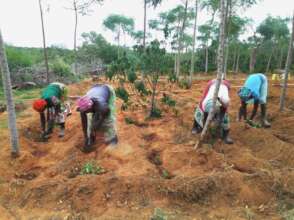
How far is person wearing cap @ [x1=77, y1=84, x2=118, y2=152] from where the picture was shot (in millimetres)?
4711

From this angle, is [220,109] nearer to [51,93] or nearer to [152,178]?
[152,178]

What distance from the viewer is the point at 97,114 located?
473 cm

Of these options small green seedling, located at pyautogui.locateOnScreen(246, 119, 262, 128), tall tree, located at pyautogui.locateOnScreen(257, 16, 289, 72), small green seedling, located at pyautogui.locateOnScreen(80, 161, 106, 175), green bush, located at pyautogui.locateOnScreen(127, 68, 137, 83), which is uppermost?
tall tree, located at pyautogui.locateOnScreen(257, 16, 289, 72)

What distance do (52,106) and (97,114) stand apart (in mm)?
1366

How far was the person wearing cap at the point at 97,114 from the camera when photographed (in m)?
4.71

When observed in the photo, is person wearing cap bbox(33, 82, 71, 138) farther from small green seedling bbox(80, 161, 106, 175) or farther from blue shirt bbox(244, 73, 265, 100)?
blue shirt bbox(244, 73, 265, 100)

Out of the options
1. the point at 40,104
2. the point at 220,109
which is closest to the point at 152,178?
the point at 220,109

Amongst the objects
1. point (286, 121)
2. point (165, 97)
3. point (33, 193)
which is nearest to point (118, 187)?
point (33, 193)

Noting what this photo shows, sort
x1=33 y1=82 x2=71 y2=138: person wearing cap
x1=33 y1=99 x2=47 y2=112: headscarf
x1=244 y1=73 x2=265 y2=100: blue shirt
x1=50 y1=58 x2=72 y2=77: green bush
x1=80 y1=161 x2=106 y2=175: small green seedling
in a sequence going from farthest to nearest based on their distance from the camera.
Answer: x1=50 y1=58 x2=72 y2=77: green bush
x1=244 y1=73 x2=265 y2=100: blue shirt
x1=33 y1=82 x2=71 y2=138: person wearing cap
x1=33 y1=99 x2=47 y2=112: headscarf
x1=80 y1=161 x2=106 y2=175: small green seedling

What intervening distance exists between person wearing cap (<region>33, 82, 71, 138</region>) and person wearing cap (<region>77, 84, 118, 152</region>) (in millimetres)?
908

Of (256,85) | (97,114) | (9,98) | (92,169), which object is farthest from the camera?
(256,85)

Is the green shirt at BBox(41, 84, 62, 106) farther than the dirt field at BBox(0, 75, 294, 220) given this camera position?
Yes

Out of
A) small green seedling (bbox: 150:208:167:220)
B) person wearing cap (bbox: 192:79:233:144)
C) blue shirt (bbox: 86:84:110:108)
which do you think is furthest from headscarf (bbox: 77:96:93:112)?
small green seedling (bbox: 150:208:167:220)

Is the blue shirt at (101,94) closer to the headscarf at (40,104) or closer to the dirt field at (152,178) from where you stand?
the dirt field at (152,178)
